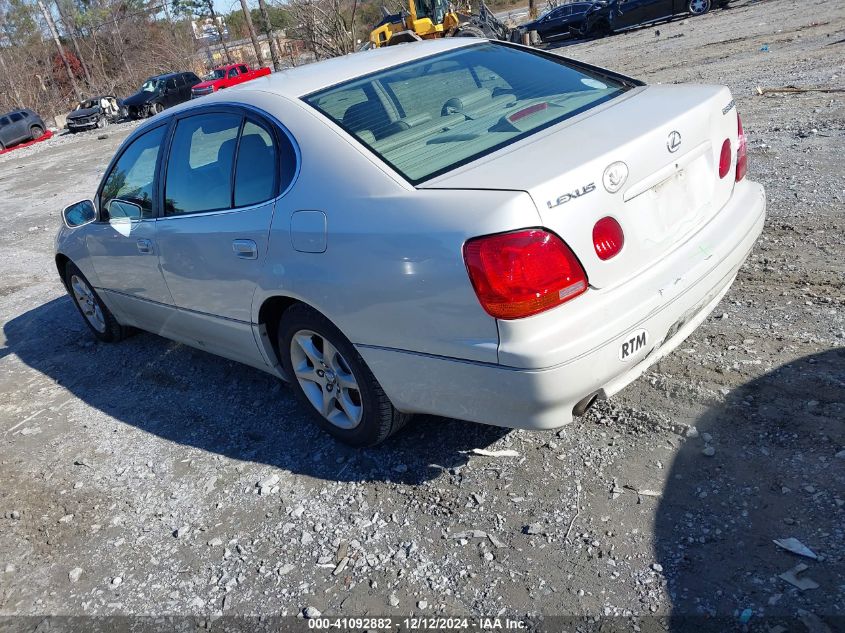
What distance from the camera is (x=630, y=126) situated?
2877 mm

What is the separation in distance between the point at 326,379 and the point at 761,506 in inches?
75.5

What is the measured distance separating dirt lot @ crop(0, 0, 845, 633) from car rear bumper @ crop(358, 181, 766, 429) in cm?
44

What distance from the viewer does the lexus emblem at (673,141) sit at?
2.84 m

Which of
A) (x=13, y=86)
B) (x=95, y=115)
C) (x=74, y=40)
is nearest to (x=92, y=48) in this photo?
(x=74, y=40)

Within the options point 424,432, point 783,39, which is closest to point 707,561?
point 424,432

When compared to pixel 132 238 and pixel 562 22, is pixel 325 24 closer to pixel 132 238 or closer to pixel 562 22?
pixel 562 22

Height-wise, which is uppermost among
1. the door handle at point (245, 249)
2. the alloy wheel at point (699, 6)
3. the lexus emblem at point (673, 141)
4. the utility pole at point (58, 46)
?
the utility pole at point (58, 46)

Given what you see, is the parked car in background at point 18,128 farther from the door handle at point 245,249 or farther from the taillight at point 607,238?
the taillight at point 607,238

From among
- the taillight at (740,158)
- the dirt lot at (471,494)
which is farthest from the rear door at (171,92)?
the taillight at (740,158)

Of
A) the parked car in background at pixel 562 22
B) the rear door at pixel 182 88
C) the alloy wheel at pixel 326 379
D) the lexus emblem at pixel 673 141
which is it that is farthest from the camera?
the rear door at pixel 182 88

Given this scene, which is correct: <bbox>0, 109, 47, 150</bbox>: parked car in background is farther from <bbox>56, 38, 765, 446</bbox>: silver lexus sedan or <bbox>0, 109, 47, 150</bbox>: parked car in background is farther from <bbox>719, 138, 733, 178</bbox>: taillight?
<bbox>719, 138, 733, 178</bbox>: taillight

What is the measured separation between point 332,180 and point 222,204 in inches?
35.1

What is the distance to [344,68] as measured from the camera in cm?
366

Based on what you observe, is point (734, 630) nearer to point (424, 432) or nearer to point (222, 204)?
point (424, 432)
